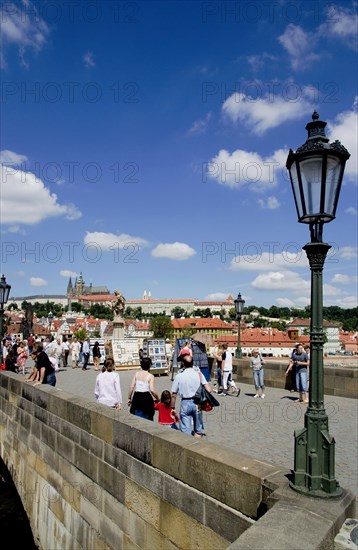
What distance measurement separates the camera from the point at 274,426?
8.21 m

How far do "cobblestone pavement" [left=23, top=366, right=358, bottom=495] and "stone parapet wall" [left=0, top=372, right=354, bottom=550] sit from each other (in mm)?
1098

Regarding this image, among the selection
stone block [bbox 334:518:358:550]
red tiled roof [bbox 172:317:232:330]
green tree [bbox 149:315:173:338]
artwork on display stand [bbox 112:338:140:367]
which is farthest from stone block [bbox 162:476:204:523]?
red tiled roof [bbox 172:317:232:330]

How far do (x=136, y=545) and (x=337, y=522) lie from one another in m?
2.55

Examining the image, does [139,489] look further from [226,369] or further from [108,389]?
[226,369]

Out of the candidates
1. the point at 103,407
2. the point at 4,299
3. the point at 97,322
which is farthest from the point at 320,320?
the point at 97,322

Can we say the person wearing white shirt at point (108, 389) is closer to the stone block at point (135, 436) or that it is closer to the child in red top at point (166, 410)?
the child in red top at point (166, 410)

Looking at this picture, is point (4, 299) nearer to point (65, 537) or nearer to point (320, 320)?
point (65, 537)

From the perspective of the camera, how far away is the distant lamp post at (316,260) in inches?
109

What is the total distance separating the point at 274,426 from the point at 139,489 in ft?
15.2

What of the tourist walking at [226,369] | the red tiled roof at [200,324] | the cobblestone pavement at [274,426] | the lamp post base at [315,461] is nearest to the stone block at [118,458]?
the cobblestone pavement at [274,426]

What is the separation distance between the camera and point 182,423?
6449 millimetres

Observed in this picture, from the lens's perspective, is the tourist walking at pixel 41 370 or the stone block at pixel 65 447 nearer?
the stone block at pixel 65 447

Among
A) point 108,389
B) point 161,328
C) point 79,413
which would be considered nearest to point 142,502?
point 79,413

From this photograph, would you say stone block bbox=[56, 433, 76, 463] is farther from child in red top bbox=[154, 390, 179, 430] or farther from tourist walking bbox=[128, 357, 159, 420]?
child in red top bbox=[154, 390, 179, 430]
